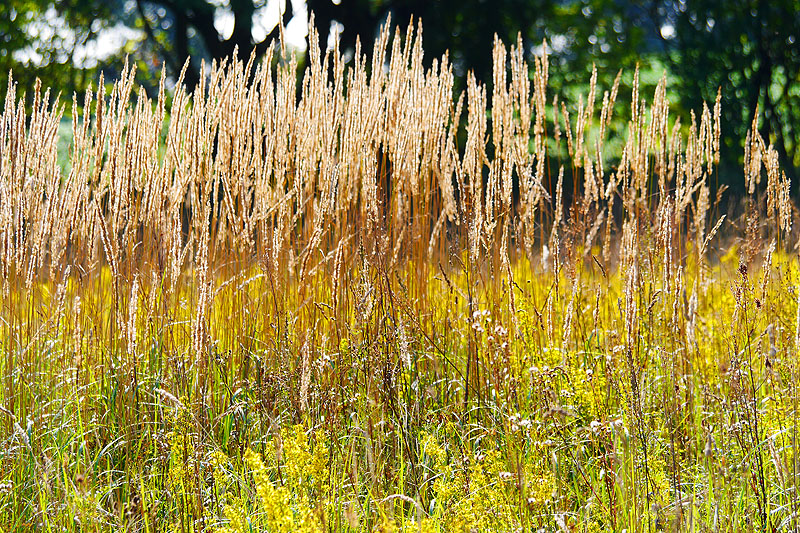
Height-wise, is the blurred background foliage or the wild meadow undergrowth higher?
the blurred background foliage

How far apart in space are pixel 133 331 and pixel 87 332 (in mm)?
608

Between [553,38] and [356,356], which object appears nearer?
[356,356]

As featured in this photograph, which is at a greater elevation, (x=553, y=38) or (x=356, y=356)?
(x=553, y=38)

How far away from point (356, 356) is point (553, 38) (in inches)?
344

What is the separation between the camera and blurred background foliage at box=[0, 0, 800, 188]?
8750 mm

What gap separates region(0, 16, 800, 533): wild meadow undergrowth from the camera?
5.89 ft

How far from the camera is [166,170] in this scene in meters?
2.51

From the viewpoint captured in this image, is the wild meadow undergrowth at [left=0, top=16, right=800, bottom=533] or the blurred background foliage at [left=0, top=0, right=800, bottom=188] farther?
the blurred background foliage at [left=0, top=0, right=800, bottom=188]

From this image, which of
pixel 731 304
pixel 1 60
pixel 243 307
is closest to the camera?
pixel 243 307

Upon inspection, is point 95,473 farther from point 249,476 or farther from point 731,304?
point 731,304

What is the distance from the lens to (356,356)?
7.52 ft

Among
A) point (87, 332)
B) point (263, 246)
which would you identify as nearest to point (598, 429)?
point (263, 246)

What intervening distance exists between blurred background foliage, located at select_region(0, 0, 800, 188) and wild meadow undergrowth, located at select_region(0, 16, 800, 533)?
5.57 m

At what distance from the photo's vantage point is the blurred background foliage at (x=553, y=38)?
8750 millimetres
